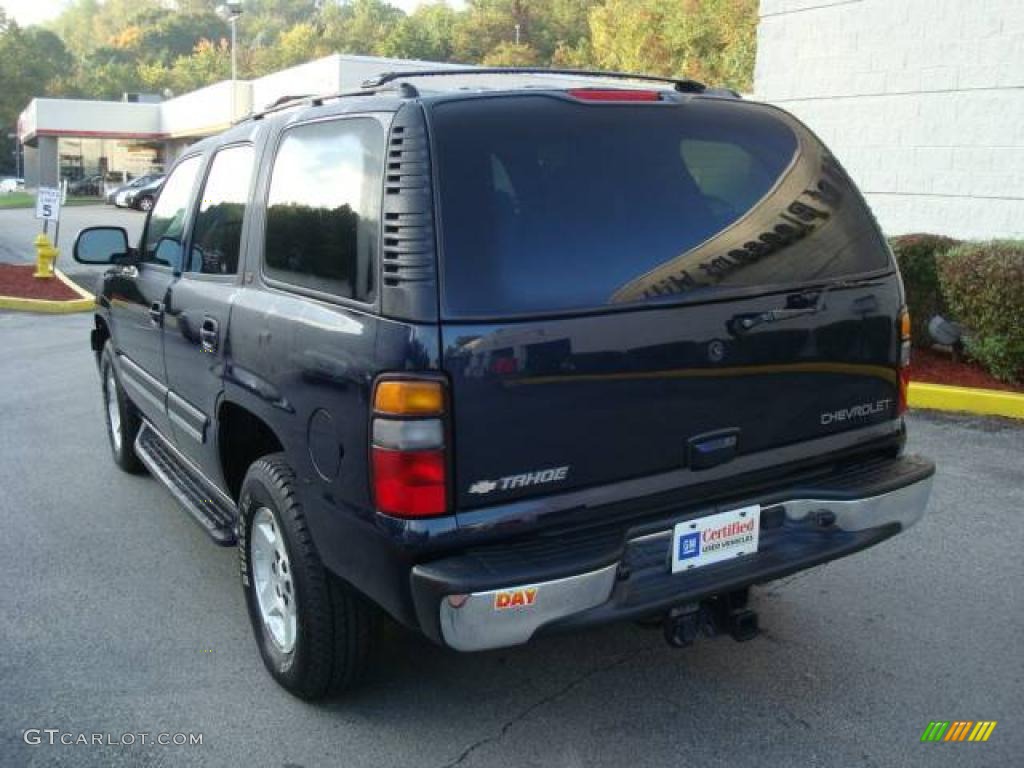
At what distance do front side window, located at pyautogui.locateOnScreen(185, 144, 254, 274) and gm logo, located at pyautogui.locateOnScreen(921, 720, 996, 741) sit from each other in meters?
3.00

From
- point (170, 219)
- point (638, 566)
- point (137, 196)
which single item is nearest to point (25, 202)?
point (137, 196)

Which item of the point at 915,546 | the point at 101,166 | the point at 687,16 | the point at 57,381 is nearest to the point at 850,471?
the point at 915,546

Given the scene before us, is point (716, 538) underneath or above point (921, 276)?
underneath

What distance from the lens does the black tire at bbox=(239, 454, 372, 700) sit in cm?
321

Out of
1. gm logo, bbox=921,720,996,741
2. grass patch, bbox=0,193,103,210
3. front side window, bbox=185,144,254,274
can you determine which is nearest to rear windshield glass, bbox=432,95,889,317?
front side window, bbox=185,144,254,274

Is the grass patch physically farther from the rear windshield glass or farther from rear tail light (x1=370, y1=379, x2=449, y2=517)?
rear tail light (x1=370, y1=379, x2=449, y2=517)

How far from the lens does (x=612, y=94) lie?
3.19m

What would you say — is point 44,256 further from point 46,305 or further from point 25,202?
point 25,202

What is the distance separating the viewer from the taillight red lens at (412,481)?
8.96 feet

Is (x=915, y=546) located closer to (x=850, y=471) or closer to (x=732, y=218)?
(x=850, y=471)

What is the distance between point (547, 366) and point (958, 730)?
1873 millimetres

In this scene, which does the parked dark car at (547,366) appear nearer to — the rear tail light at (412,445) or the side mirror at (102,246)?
the rear tail light at (412,445)

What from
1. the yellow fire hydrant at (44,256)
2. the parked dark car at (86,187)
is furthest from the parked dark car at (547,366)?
the parked dark car at (86,187)

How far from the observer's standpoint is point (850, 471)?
138 inches
